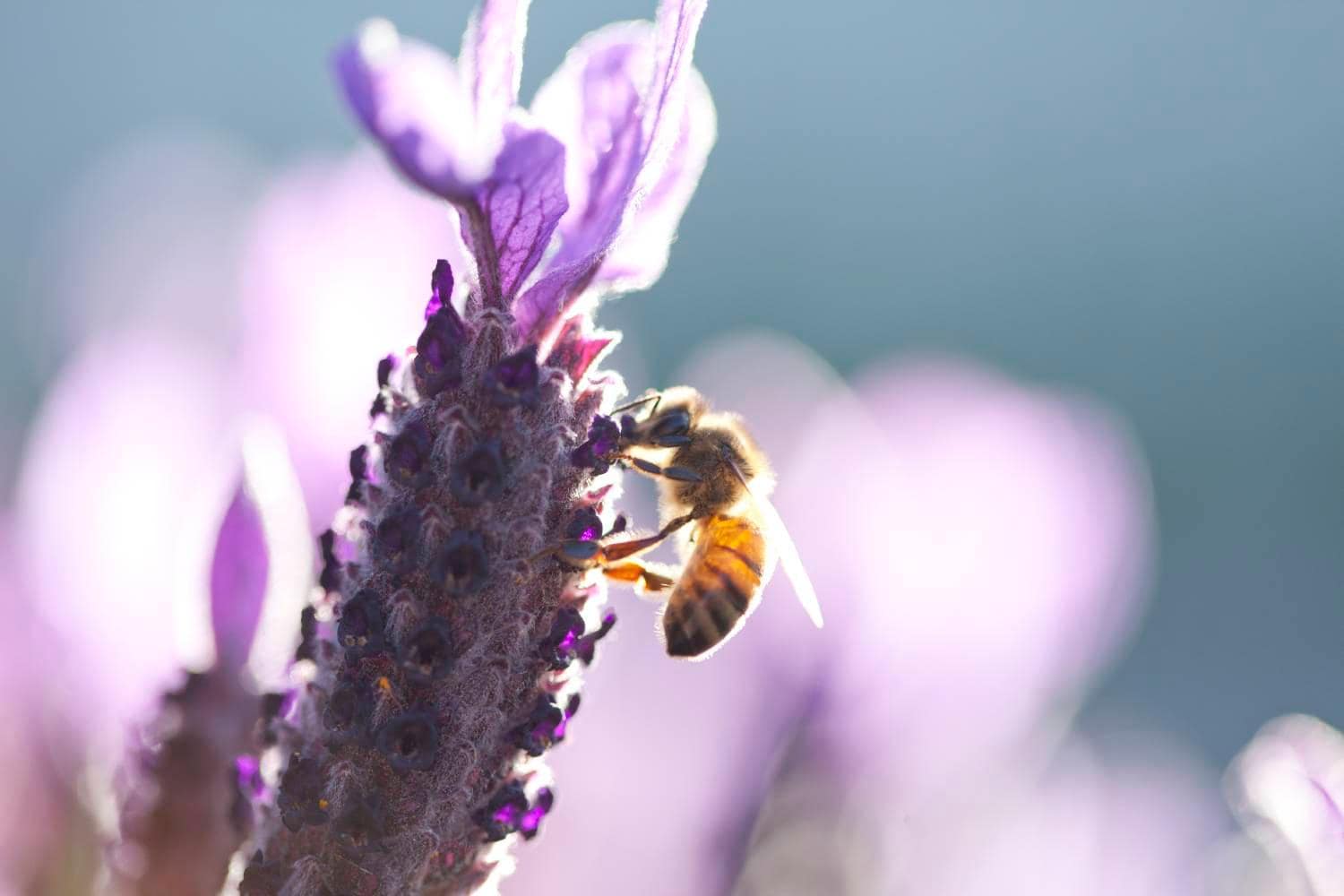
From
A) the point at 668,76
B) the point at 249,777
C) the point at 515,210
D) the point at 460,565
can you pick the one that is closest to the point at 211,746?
the point at 249,777

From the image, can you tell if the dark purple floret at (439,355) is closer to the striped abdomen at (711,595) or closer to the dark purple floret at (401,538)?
the dark purple floret at (401,538)

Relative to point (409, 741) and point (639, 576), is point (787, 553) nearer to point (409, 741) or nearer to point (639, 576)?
point (639, 576)

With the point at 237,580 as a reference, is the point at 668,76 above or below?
above

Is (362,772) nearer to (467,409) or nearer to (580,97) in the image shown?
(467,409)

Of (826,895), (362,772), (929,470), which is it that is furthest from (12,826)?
(929,470)

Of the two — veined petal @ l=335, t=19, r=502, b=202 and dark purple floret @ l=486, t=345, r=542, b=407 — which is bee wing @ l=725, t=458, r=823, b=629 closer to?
dark purple floret @ l=486, t=345, r=542, b=407

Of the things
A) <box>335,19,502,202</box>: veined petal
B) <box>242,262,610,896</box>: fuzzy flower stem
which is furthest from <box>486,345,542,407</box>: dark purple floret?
<box>335,19,502,202</box>: veined petal

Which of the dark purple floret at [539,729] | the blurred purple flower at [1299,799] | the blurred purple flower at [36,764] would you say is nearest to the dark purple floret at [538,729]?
the dark purple floret at [539,729]
